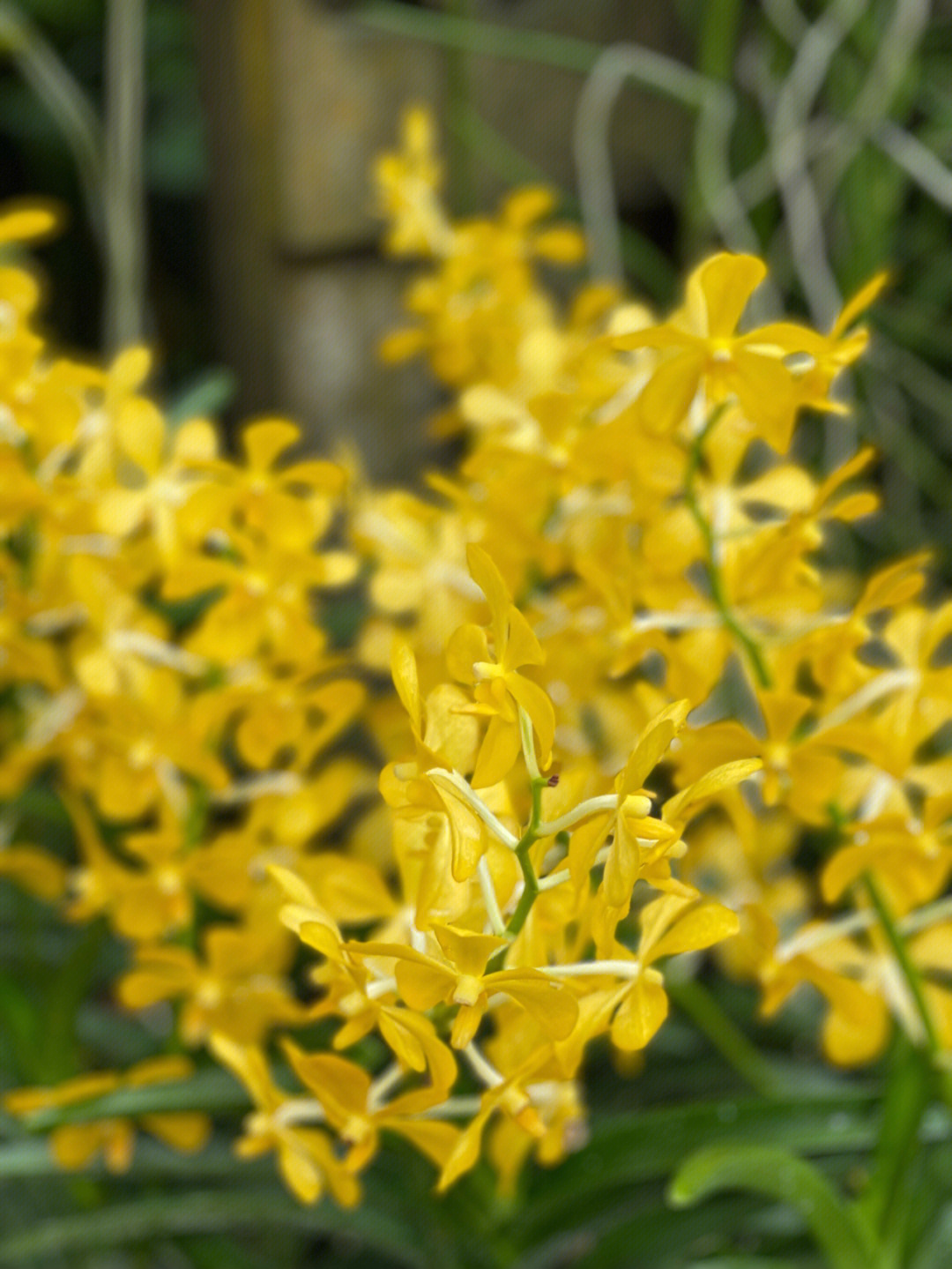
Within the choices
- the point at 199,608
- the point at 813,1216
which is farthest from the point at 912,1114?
the point at 199,608

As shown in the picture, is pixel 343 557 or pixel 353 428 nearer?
pixel 343 557

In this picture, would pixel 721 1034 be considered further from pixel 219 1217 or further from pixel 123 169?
pixel 123 169

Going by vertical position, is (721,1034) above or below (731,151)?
below

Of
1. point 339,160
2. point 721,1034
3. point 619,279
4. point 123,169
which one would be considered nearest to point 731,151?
point 619,279

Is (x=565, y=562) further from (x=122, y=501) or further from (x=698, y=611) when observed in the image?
(x=122, y=501)

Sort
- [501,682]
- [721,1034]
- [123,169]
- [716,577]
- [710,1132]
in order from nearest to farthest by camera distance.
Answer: [501,682] → [716,577] → [710,1132] → [721,1034] → [123,169]

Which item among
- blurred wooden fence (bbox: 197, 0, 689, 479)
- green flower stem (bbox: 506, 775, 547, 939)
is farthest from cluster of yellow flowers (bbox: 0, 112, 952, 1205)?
blurred wooden fence (bbox: 197, 0, 689, 479)

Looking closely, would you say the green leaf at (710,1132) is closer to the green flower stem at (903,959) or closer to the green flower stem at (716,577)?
the green flower stem at (903,959)
